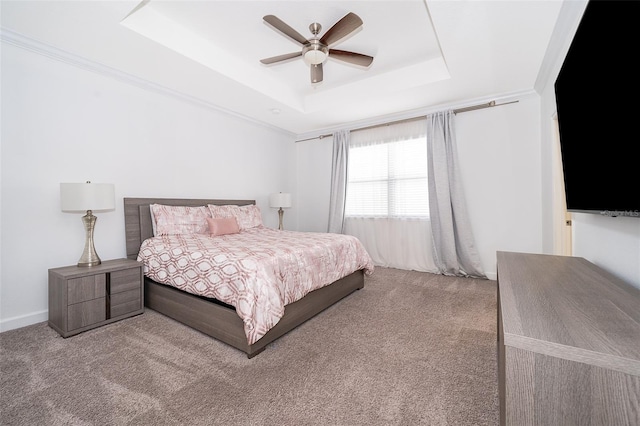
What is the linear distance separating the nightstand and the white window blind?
11.1ft

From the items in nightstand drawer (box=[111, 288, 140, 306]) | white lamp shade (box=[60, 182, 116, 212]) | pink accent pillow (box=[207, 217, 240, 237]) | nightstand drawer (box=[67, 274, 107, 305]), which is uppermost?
white lamp shade (box=[60, 182, 116, 212])

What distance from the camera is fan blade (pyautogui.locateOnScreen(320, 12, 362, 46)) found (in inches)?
81.7

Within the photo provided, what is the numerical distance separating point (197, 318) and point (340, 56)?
2.70 metres

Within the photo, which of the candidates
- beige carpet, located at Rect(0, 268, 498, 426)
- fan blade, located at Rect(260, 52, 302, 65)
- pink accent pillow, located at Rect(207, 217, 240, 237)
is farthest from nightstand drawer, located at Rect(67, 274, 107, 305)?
fan blade, located at Rect(260, 52, 302, 65)

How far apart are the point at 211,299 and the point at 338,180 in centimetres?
325

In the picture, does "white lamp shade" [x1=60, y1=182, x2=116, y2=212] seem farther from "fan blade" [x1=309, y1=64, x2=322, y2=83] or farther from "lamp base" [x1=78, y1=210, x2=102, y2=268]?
"fan blade" [x1=309, y1=64, x2=322, y2=83]

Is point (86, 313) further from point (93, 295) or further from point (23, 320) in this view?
point (23, 320)

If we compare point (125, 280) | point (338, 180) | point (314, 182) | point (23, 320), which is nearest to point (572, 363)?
point (125, 280)

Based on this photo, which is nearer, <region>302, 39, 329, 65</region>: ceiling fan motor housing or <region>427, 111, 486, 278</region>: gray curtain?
<region>302, 39, 329, 65</region>: ceiling fan motor housing

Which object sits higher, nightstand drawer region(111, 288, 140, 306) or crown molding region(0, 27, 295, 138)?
crown molding region(0, 27, 295, 138)

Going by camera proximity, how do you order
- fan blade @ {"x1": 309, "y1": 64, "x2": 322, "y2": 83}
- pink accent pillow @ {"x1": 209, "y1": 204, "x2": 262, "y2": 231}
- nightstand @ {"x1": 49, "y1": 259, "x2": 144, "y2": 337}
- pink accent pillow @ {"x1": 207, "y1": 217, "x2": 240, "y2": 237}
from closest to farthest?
1. nightstand @ {"x1": 49, "y1": 259, "x2": 144, "y2": 337}
2. fan blade @ {"x1": 309, "y1": 64, "x2": 322, "y2": 83}
3. pink accent pillow @ {"x1": 207, "y1": 217, "x2": 240, "y2": 237}
4. pink accent pillow @ {"x1": 209, "y1": 204, "x2": 262, "y2": 231}

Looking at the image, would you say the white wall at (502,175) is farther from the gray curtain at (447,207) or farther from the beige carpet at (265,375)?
the beige carpet at (265,375)

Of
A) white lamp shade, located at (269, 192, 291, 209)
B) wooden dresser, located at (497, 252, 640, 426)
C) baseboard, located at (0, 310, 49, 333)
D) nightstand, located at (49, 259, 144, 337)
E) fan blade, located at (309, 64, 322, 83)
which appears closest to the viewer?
wooden dresser, located at (497, 252, 640, 426)

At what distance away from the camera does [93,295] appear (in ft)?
7.66
